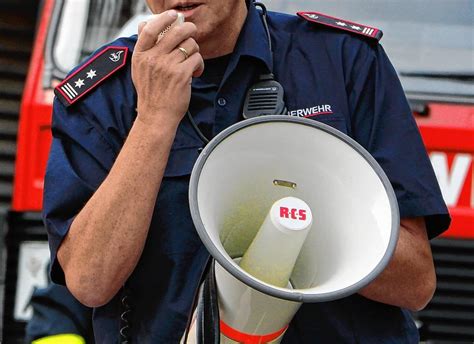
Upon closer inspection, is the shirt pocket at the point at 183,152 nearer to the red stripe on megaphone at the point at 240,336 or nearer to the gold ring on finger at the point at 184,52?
the gold ring on finger at the point at 184,52

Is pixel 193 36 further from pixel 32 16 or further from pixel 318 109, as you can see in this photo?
pixel 32 16

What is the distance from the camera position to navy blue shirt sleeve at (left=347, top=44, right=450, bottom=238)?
1.98 metres

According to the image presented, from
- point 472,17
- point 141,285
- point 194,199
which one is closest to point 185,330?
point 141,285

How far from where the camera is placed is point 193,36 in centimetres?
199

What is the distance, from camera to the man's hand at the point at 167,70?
1.94 metres

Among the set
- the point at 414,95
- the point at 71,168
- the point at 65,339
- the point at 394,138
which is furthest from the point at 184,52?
the point at 414,95

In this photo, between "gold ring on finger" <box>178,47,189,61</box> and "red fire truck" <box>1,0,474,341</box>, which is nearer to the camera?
"gold ring on finger" <box>178,47,189,61</box>

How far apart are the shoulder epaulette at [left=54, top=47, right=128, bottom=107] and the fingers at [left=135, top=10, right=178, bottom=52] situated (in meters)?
0.16

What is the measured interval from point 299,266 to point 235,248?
5.1 inches

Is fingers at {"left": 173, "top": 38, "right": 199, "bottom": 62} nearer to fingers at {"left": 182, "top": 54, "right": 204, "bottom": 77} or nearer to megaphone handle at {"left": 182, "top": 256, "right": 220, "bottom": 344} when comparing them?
fingers at {"left": 182, "top": 54, "right": 204, "bottom": 77}

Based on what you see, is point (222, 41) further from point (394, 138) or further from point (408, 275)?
point (408, 275)

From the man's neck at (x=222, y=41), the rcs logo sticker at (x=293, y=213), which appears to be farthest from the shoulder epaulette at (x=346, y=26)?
the rcs logo sticker at (x=293, y=213)

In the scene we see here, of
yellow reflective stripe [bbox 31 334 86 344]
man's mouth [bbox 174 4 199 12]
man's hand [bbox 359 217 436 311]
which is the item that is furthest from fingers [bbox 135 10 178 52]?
yellow reflective stripe [bbox 31 334 86 344]

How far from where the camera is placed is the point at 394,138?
2000 mm
